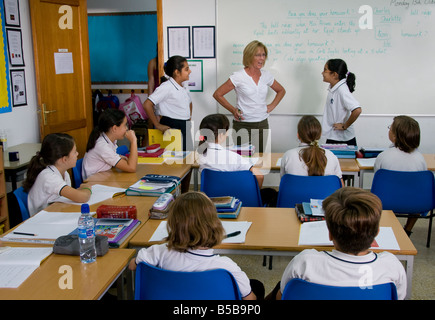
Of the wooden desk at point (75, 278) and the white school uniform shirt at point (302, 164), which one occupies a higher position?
Answer: the white school uniform shirt at point (302, 164)

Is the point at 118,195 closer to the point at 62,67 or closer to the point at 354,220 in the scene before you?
the point at 354,220

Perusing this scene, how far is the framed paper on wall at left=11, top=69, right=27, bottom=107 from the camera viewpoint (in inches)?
177

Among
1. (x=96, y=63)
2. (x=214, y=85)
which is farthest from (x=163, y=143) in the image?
(x=96, y=63)

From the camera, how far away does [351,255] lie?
5.43 feet

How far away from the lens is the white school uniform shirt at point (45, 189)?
2.77 metres

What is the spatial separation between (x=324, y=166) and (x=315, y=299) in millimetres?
1633

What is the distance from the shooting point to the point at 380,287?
1557 millimetres

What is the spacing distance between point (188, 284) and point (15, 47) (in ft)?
12.3

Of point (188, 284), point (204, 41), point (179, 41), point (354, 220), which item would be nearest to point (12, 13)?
point (179, 41)

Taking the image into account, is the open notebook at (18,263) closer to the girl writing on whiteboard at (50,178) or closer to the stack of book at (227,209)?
the girl writing on whiteboard at (50,178)

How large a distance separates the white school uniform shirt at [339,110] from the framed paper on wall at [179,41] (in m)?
1.92

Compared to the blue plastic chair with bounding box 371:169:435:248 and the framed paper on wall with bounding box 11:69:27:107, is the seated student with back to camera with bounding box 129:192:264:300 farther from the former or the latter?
the framed paper on wall with bounding box 11:69:27:107

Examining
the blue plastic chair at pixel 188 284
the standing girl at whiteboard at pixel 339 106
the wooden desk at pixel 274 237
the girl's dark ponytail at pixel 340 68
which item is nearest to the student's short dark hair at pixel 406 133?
the wooden desk at pixel 274 237

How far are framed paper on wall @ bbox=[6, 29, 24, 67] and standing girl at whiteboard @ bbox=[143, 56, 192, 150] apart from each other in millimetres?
1371
